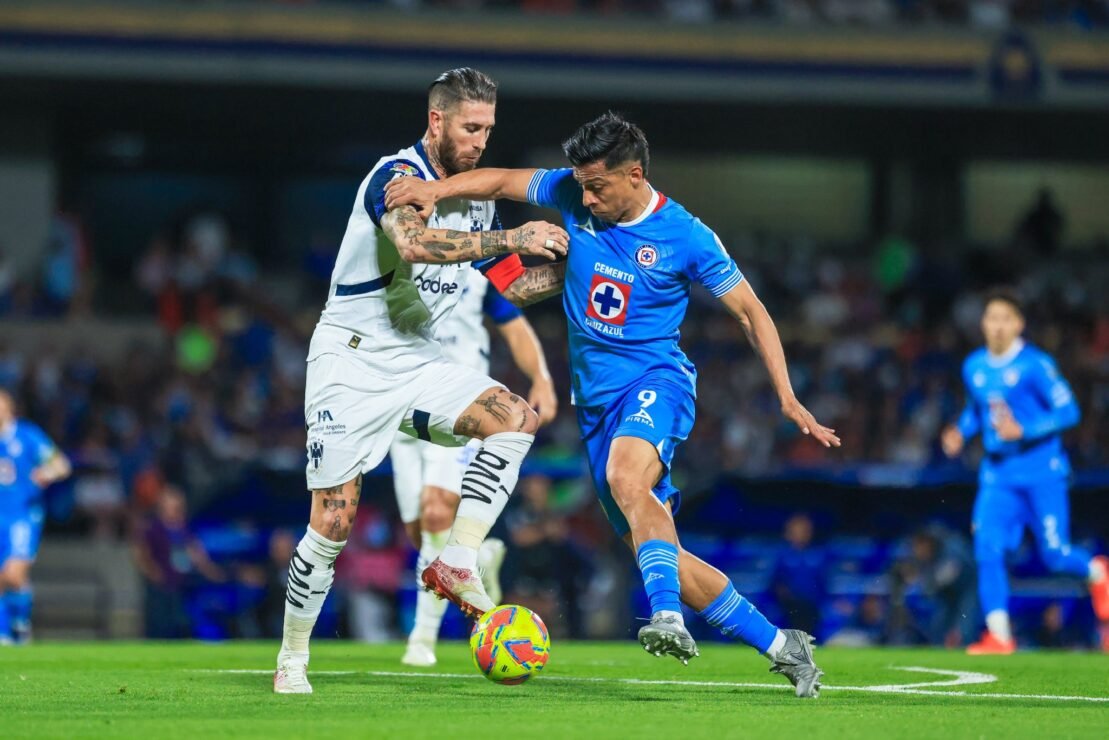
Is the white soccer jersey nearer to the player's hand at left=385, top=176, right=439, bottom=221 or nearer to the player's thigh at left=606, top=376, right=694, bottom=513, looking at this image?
the player's hand at left=385, top=176, right=439, bottom=221

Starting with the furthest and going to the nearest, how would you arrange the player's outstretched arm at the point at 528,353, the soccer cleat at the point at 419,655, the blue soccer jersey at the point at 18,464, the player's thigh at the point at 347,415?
the blue soccer jersey at the point at 18,464 → the soccer cleat at the point at 419,655 → the player's outstretched arm at the point at 528,353 → the player's thigh at the point at 347,415

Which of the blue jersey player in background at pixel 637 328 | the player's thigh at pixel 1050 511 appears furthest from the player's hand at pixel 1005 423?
the blue jersey player in background at pixel 637 328

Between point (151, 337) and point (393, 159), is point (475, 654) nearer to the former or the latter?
point (393, 159)

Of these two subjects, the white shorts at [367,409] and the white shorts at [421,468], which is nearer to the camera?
the white shorts at [367,409]

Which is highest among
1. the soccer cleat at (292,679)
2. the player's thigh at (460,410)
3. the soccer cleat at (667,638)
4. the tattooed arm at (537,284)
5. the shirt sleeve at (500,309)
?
the shirt sleeve at (500,309)

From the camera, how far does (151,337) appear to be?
75.2 feet

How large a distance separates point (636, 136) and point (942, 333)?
17728 mm

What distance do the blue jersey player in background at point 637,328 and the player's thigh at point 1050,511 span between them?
5.54m

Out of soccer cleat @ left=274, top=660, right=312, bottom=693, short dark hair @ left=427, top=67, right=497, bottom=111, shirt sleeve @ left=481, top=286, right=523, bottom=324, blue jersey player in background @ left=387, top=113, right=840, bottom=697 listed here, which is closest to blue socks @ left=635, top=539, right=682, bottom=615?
blue jersey player in background @ left=387, top=113, right=840, bottom=697

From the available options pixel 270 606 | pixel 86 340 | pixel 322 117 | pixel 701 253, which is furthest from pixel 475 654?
pixel 322 117

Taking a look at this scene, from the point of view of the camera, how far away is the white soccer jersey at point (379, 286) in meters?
7.46

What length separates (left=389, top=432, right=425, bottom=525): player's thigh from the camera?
33.0ft

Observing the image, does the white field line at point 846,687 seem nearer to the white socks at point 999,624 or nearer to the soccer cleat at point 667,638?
the soccer cleat at point 667,638

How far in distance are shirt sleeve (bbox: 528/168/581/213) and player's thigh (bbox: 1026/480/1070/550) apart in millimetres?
6144
